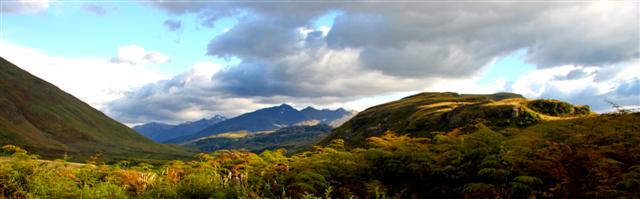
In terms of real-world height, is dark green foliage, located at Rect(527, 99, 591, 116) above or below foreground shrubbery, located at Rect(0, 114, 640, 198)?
above

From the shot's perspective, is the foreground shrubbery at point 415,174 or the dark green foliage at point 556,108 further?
the dark green foliage at point 556,108

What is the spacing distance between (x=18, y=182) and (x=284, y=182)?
25.2 feet

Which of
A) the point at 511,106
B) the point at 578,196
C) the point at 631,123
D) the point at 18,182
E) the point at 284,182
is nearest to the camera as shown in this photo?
the point at 578,196

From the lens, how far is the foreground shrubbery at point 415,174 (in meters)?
12.2

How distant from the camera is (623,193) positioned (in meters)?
10.7

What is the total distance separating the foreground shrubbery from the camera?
40.0 feet

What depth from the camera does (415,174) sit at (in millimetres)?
14734

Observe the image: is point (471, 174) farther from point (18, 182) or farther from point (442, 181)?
point (18, 182)

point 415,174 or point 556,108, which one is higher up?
point 556,108

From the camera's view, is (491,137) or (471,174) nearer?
(471,174)

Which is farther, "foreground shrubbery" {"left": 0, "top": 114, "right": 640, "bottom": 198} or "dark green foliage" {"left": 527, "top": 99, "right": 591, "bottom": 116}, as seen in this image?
"dark green foliage" {"left": 527, "top": 99, "right": 591, "bottom": 116}

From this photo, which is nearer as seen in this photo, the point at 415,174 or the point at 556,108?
the point at 415,174

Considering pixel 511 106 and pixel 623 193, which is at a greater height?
pixel 511 106

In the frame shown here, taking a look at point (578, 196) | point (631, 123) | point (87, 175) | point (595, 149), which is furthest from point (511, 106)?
point (87, 175)
